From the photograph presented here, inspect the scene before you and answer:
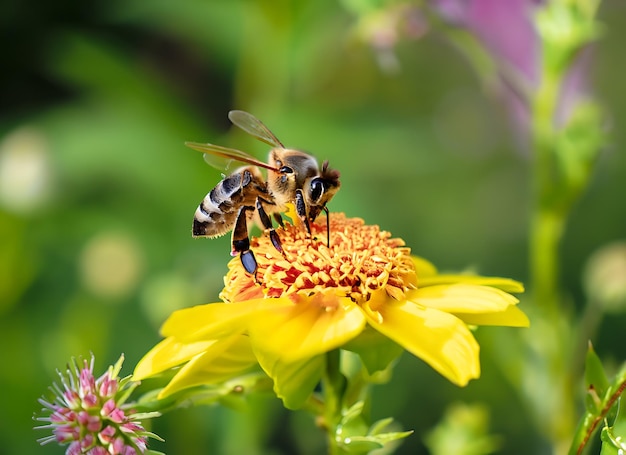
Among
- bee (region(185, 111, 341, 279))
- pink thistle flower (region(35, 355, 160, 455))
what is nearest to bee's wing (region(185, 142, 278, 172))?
bee (region(185, 111, 341, 279))

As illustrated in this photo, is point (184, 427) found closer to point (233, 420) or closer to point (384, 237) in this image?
point (233, 420)

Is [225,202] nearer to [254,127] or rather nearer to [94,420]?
[254,127]

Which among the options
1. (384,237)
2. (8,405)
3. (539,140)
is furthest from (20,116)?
(384,237)

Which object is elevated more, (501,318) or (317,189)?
(317,189)

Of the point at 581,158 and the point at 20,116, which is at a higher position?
the point at 20,116

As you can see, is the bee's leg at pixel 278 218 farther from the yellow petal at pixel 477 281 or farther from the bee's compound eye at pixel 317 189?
the yellow petal at pixel 477 281

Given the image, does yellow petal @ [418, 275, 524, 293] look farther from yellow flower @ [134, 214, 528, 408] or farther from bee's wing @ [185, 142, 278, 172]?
bee's wing @ [185, 142, 278, 172]

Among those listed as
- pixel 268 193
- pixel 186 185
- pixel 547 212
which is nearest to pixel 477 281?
pixel 268 193
